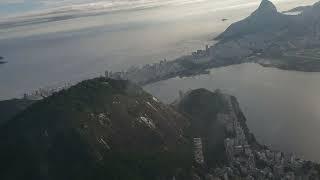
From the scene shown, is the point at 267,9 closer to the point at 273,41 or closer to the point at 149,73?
the point at 273,41

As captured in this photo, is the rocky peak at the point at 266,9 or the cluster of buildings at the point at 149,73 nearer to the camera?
the cluster of buildings at the point at 149,73

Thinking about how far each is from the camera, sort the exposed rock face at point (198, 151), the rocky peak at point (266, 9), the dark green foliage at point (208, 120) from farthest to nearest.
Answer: the rocky peak at point (266, 9) < the dark green foliage at point (208, 120) < the exposed rock face at point (198, 151)

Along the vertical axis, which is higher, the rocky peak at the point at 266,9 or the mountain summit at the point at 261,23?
the rocky peak at the point at 266,9

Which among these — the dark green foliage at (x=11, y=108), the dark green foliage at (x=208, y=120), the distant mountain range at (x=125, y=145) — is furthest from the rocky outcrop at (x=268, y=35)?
the distant mountain range at (x=125, y=145)

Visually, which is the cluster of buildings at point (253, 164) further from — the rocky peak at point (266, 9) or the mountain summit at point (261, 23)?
the rocky peak at point (266, 9)

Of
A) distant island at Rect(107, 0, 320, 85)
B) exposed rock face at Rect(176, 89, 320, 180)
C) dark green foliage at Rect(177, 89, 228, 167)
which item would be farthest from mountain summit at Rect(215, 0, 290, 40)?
exposed rock face at Rect(176, 89, 320, 180)

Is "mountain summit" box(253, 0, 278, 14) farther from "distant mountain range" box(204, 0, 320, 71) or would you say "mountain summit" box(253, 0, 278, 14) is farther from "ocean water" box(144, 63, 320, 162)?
"ocean water" box(144, 63, 320, 162)

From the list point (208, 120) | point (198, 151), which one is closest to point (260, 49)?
point (208, 120)
